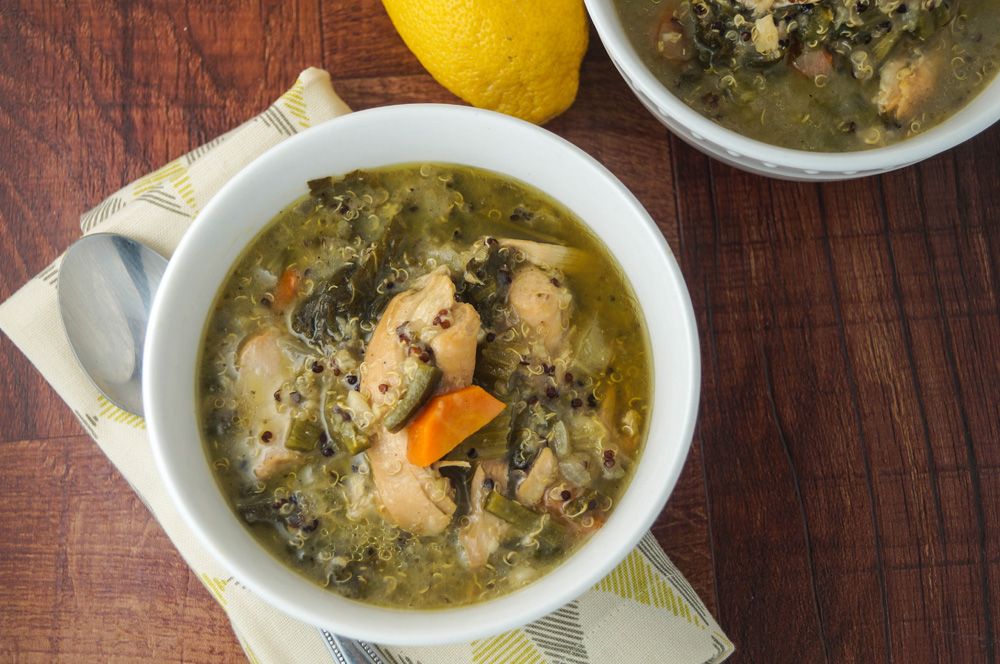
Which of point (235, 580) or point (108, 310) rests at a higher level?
point (108, 310)

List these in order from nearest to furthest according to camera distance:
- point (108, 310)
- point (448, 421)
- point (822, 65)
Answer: point (448, 421), point (822, 65), point (108, 310)

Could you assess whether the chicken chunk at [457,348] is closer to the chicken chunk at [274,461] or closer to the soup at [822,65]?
the chicken chunk at [274,461]

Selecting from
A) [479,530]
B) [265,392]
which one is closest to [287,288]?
[265,392]

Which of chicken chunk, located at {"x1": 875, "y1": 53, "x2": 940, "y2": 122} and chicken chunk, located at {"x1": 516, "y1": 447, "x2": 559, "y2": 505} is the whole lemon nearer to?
chicken chunk, located at {"x1": 875, "y1": 53, "x2": 940, "y2": 122}

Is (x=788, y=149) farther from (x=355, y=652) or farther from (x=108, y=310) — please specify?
(x=108, y=310)

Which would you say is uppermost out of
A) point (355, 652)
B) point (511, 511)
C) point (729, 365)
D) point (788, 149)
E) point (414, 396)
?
point (788, 149)

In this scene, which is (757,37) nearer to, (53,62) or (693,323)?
(693,323)

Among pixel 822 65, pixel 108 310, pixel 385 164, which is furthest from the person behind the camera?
pixel 108 310

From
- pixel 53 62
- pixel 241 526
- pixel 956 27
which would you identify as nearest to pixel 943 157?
pixel 956 27

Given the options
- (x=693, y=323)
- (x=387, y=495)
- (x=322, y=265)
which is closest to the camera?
(x=693, y=323)
